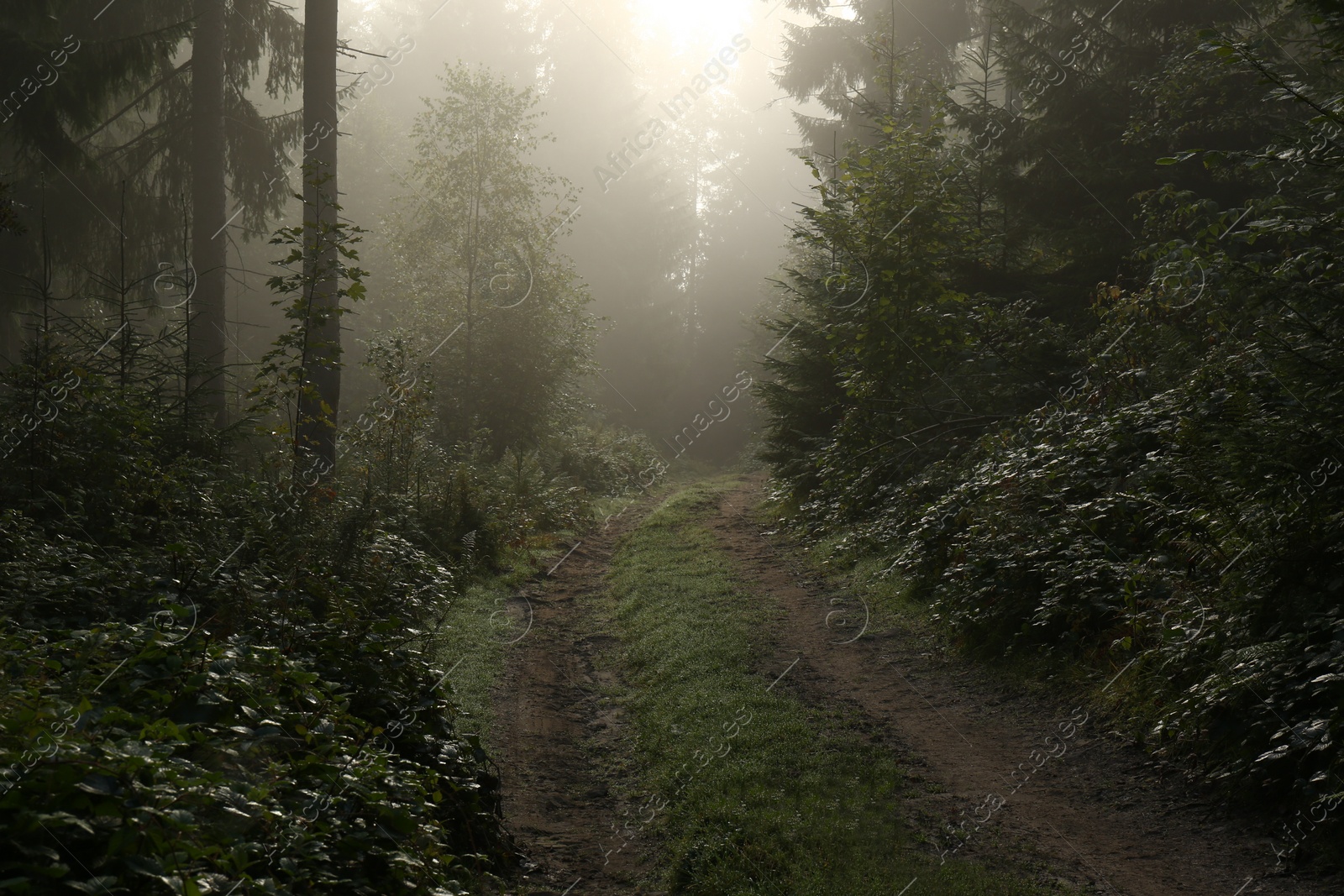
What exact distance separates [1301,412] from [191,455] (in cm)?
963

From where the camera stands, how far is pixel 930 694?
7.02m

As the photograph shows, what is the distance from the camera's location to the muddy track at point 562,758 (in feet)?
15.8

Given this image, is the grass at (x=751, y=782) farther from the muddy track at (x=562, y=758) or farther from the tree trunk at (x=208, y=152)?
the tree trunk at (x=208, y=152)

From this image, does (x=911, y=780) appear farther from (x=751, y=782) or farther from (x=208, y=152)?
(x=208, y=152)

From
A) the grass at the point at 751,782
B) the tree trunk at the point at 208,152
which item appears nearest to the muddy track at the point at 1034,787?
the grass at the point at 751,782

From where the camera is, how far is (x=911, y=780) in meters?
5.49

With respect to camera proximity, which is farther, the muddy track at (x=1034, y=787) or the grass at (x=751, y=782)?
the grass at (x=751, y=782)

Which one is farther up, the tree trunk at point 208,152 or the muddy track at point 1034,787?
the tree trunk at point 208,152

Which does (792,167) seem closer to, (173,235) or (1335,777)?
(173,235)

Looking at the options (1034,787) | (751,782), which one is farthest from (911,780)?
(751,782)

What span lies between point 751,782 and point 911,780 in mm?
1057

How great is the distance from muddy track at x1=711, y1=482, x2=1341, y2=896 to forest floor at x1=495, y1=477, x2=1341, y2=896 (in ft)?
0.04

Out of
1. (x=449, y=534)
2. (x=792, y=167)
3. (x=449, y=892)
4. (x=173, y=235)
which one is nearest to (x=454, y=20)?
(x=792, y=167)

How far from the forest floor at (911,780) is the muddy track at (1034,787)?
0.04ft
